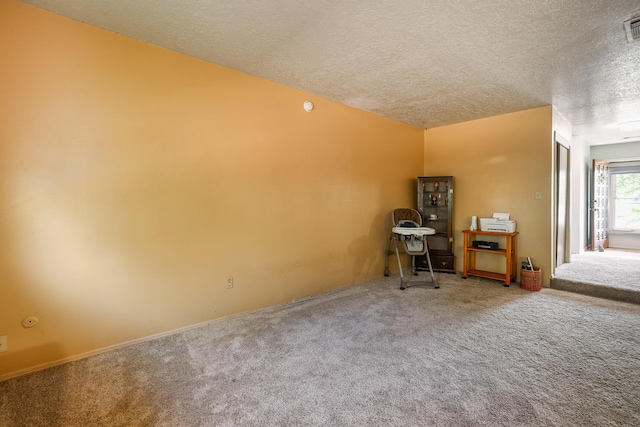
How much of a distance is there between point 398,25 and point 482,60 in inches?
42.3

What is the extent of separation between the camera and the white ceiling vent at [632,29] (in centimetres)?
198

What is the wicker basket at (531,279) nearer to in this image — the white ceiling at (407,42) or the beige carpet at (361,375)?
the beige carpet at (361,375)

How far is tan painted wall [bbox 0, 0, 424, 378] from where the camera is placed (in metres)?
1.92

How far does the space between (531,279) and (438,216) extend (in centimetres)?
157

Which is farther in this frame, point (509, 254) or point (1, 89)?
point (509, 254)

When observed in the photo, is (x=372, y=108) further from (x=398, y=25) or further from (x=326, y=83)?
(x=398, y=25)

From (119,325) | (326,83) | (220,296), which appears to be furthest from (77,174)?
(326,83)

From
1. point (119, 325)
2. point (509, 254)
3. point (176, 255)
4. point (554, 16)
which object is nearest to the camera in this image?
point (554, 16)

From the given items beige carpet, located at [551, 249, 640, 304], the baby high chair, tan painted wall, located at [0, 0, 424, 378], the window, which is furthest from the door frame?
tan painted wall, located at [0, 0, 424, 378]

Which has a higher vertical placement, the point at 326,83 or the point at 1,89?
the point at 326,83

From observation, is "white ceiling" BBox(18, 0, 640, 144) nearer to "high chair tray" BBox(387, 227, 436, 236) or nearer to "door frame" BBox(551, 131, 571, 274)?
"door frame" BBox(551, 131, 571, 274)

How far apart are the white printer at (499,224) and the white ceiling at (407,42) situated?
1.66 meters

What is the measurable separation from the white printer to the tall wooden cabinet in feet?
1.71

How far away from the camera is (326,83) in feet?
10.4
